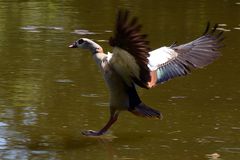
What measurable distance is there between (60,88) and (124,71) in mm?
2493

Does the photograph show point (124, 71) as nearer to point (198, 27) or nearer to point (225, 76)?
point (225, 76)

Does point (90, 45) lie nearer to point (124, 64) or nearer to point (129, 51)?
point (124, 64)

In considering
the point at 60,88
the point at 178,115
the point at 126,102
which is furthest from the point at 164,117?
the point at 60,88

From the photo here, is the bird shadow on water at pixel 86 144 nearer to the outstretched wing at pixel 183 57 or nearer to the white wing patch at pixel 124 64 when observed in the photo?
the white wing patch at pixel 124 64

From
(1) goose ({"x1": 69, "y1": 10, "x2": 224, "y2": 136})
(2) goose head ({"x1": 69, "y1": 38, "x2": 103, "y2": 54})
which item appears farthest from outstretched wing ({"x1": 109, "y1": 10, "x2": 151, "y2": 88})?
(2) goose head ({"x1": 69, "y1": 38, "x2": 103, "y2": 54})

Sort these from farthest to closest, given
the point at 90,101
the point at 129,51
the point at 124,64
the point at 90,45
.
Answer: the point at 90,101, the point at 90,45, the point at 124,64, the point at 129,51

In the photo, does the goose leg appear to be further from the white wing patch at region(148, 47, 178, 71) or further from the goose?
the white wing patch at region(148, 47, 178, 71)

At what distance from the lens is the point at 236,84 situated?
35.9 ft

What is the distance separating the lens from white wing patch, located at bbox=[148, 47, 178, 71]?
29.1 feet

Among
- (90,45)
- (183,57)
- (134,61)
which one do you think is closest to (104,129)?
(90,45)

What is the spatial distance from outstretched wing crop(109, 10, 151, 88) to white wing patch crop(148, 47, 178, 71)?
695 mm

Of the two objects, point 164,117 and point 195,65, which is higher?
point 195,65

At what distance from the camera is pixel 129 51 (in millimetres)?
7617

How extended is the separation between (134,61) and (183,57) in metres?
1.57
